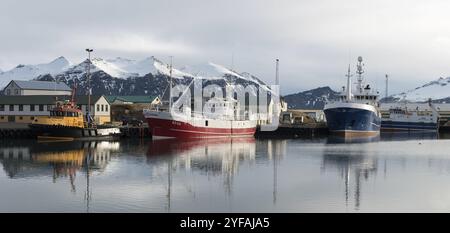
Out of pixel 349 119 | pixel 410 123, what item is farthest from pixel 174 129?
pixel 410 123

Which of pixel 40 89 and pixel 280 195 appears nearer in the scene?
pixel 280 195

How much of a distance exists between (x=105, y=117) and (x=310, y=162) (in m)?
43.2

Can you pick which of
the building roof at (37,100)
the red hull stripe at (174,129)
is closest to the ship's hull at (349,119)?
the red hull stripe at (174,129)

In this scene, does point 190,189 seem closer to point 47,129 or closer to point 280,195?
point 280,195

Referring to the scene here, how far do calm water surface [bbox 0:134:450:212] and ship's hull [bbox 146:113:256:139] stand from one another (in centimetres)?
1493

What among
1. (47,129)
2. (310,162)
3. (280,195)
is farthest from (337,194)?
(47,129)

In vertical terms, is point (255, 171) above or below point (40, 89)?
below

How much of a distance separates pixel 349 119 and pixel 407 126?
30.9m

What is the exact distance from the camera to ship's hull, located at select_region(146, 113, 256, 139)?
60.2 m

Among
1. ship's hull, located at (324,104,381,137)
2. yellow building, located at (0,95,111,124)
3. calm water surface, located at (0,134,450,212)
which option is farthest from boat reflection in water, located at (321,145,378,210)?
yellow building, located at (0,95,111,124)

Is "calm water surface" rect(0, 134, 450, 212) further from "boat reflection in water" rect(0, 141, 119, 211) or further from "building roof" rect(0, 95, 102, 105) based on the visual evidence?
"building roof" rect(0, 95, 102, 105)
